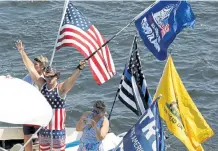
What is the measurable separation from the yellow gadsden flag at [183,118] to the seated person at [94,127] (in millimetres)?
1417

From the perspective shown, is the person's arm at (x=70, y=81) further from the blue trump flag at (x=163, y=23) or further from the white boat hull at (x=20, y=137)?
the white boat hull at (x=20, y=137)

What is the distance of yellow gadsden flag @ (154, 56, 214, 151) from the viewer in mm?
10104

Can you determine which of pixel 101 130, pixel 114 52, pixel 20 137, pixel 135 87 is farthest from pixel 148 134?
pixel 114 52

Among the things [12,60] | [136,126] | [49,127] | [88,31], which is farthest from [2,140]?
[12,60]

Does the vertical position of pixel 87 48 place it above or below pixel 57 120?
above

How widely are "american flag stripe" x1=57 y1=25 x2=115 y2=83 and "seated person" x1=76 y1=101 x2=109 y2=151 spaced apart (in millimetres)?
1164

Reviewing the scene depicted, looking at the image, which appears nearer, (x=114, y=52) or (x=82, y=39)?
(x=82, y=39)

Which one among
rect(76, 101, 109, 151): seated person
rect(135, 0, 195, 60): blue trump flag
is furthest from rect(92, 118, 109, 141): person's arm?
rect(135, 0, 195, 60): blue trump flag

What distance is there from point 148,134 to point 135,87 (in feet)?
6.11

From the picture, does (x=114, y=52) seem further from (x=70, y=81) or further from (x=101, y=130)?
(x=101, y=130)

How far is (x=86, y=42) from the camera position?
34.6 ft

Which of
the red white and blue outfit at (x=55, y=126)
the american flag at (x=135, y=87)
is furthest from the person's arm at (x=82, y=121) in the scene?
the american flag at (x=135, y=87)

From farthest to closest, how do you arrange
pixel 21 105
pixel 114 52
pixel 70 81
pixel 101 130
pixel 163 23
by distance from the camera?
pixel 114 52
pixel 163 23
pixel 70 81
pixel 101 130
pixel 21 105

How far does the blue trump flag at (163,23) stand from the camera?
10078 millimetres
